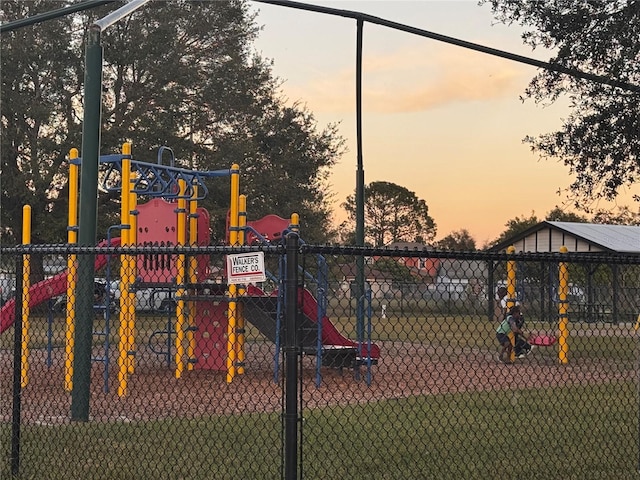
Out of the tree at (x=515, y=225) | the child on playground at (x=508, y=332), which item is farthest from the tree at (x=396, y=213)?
the child on playground at (x=508, y=332)

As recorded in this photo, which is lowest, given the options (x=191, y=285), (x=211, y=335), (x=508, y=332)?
(x=508, y=332)

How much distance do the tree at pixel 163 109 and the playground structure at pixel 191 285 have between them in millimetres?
20204

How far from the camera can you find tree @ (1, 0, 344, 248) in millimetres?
33906

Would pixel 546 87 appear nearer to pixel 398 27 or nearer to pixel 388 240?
pixel 398 27

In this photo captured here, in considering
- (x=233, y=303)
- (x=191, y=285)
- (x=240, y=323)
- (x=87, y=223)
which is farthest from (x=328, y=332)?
(x=87, y=223)

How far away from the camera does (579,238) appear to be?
1372 inches

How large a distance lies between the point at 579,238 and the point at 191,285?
80.7ft

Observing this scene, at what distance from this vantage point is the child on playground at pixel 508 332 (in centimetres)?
1644

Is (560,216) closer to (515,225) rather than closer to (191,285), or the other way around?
(515,225)

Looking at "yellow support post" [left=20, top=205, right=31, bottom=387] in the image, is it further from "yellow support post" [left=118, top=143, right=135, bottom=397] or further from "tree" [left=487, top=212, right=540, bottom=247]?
"tree" [left=487, top=212, right=540, bottom=247]

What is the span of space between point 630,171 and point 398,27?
6.66 m

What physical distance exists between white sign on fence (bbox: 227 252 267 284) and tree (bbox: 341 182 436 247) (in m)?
80.6

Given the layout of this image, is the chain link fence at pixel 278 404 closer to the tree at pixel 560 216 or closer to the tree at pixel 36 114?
the tree at pixel 36 114

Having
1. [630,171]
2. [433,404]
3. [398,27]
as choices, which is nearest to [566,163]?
[630,171]
